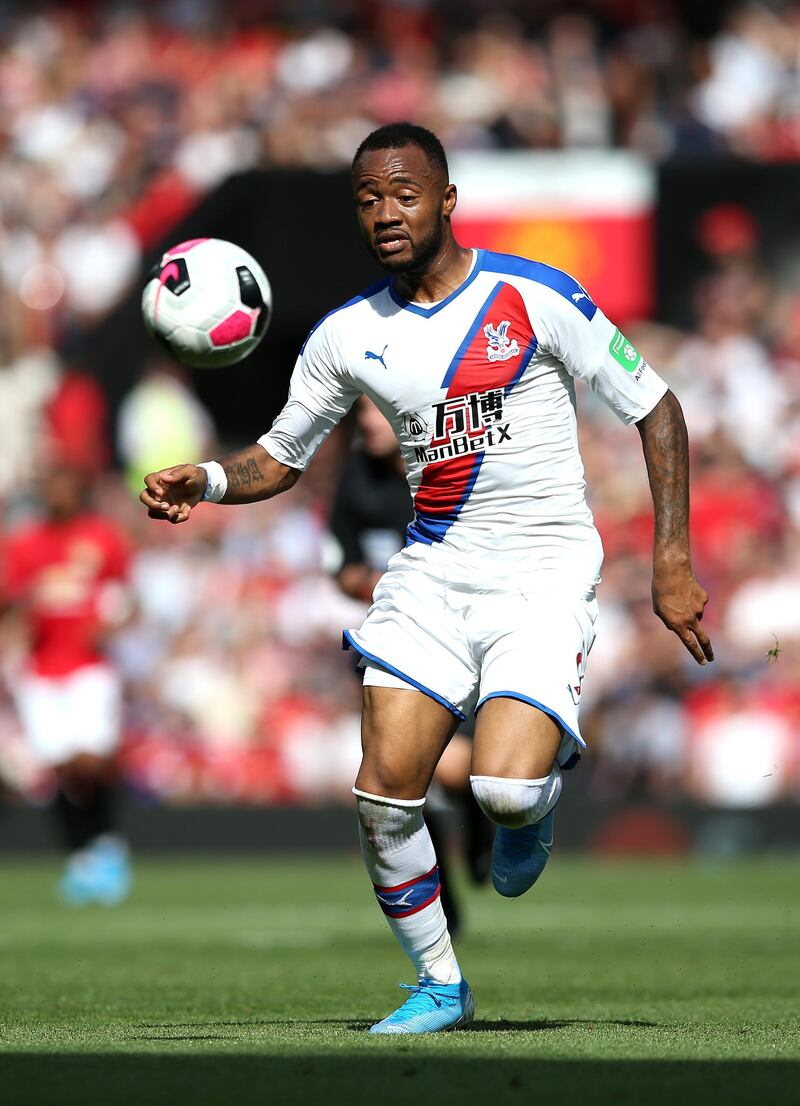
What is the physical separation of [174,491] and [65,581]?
7490mm

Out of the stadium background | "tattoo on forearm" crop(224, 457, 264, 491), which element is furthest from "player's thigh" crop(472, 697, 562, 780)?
→ the stadium background

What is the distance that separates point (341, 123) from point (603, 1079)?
15502mm

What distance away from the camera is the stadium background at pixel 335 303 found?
15.8 m

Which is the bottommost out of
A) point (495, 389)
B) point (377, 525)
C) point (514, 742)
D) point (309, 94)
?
point (514, 742)

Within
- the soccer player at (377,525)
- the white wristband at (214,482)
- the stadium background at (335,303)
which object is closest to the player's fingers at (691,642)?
the white wristband at (214,482)

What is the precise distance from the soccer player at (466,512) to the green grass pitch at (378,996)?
61 centimetres

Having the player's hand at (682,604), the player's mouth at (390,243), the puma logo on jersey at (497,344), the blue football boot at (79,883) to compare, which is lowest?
the blue football boot at (79,883)

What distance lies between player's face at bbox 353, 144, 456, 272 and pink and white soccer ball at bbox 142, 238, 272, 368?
1022 millimetres

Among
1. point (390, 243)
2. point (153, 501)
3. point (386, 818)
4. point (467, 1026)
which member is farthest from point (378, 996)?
point (390, 243)

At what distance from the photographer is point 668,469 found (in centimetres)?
595

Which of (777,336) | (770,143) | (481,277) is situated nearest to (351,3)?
(770,143)

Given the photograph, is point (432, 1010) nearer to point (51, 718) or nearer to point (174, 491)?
point (174, 491)

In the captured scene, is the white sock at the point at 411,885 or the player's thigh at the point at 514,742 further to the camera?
the white sock at the point at 411,885

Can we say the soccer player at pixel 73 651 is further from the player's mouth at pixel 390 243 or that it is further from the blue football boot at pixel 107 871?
the player's mouth at pixel 390 243
